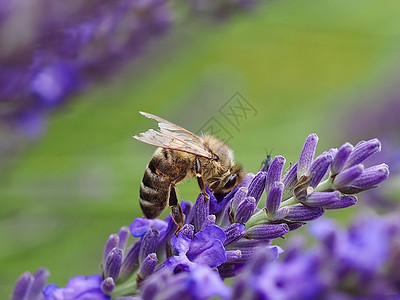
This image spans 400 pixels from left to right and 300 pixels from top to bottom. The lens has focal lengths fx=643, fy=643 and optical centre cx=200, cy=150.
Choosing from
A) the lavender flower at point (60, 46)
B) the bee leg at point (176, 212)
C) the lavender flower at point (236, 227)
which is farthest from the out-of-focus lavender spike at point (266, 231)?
the lavender flower at point (60, 46)

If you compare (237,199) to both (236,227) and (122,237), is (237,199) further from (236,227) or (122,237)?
(122,237)

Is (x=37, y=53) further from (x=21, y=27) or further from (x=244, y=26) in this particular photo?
(x=244, y=26)

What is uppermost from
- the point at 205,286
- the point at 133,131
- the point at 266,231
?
the point at 133,131

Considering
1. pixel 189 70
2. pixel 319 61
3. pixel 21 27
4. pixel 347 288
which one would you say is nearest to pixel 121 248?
pixel 347 288

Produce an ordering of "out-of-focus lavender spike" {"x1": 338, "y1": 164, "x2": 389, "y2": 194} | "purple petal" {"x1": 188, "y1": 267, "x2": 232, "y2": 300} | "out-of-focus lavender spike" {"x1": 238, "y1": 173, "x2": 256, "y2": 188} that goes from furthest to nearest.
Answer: "out-of-focus lavender spike" {"x1": 238, "y1": 173, "x2": 256, "y2": 188} → "out-of-focus lavender spike" {"x1": 338, "y1": 164, "x2": 389, "y2": 194} → "purple petal" {"x1": 188, "y1": 267, "x2": 232, "y2": 300}

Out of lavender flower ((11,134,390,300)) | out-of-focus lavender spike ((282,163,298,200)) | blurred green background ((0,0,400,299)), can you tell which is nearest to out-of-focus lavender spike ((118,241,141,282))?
lavender flower ((11,134,390,300))

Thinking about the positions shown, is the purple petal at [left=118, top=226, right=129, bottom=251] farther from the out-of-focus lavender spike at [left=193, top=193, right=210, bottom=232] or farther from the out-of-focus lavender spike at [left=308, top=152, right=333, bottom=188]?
the out-of-focus lavender spike at [left=308, top=152, right=333, bottom=188]

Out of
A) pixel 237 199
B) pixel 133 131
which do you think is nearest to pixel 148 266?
pixel 237 199
